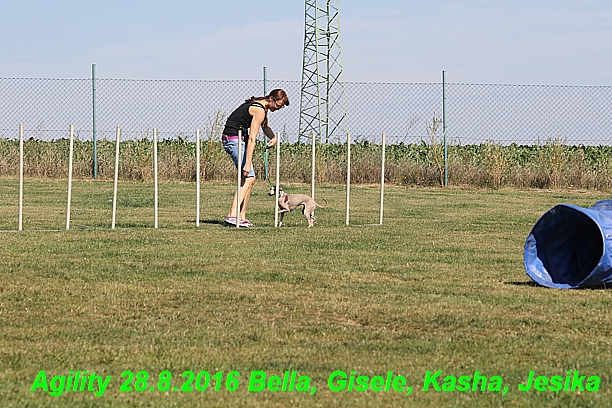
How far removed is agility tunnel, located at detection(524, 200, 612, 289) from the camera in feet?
23.4

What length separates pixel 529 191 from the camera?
20.7 meters

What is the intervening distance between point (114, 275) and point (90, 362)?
9.60ft

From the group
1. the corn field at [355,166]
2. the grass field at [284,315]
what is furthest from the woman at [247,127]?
the corn field at [355,166]

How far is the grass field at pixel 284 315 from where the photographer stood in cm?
416

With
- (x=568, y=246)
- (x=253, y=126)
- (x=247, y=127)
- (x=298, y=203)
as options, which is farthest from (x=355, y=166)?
(x=568, y=246)

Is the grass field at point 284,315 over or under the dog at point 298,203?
under

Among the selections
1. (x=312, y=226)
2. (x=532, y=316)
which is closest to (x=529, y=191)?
(x=312, y=226)

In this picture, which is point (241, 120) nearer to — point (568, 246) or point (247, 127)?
point (247, 127)

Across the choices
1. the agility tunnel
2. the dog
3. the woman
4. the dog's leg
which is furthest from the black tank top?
the agility tunnel

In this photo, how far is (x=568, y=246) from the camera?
7.99 meters

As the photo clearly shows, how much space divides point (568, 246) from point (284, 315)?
10.4 ft

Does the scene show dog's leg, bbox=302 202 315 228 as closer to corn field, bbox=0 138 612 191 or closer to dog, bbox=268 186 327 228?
dog, bbox=268 186 327 228

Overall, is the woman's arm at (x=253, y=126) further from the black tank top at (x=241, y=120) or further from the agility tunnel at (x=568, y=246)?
→ the agility tunnel at (x=568, y=246)

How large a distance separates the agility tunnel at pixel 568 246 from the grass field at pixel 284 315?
226 mm
